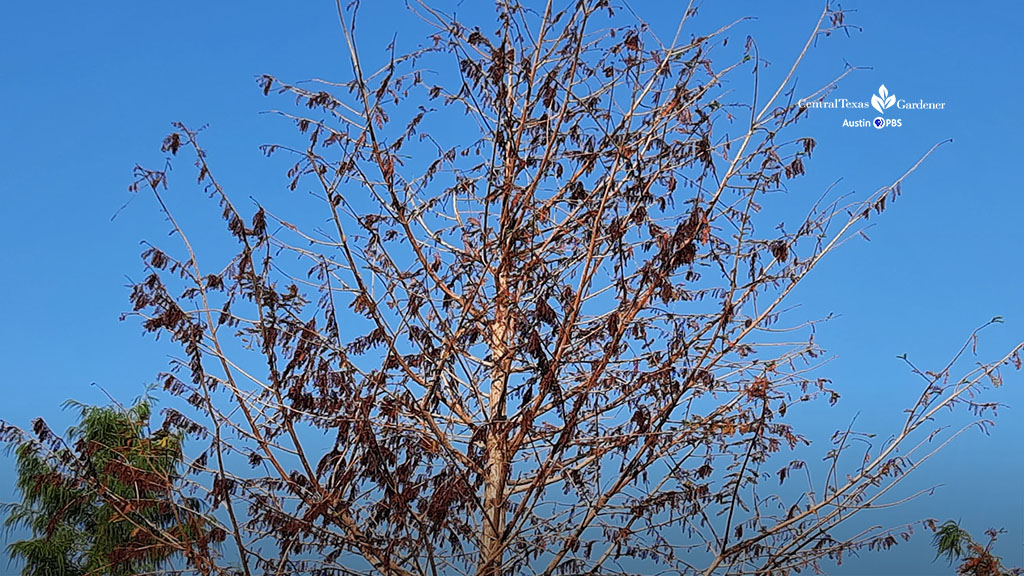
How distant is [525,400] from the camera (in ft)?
10.2

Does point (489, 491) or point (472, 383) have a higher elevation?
point (472, 383)

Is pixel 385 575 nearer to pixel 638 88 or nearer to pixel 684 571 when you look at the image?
pixel 684 571

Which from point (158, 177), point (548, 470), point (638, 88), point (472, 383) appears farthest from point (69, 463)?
point (638, 88)

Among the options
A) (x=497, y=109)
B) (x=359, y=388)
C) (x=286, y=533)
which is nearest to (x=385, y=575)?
(x=286, y=533)

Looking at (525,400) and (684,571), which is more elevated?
(525,400)

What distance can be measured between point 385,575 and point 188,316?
1.04 m

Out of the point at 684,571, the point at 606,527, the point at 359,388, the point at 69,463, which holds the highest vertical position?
the point at 69,463

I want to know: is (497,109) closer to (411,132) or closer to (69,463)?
(411,132)

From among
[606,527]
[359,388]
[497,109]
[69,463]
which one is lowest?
[606,527]

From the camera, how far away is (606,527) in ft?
11.5

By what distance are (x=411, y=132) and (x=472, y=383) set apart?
97 cm

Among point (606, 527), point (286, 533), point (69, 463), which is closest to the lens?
point (286, 533)

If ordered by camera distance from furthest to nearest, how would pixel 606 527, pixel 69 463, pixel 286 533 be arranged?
pixel 606 527 < pixel 69 463 < pixel 286 533

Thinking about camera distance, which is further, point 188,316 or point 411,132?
point 411,132
